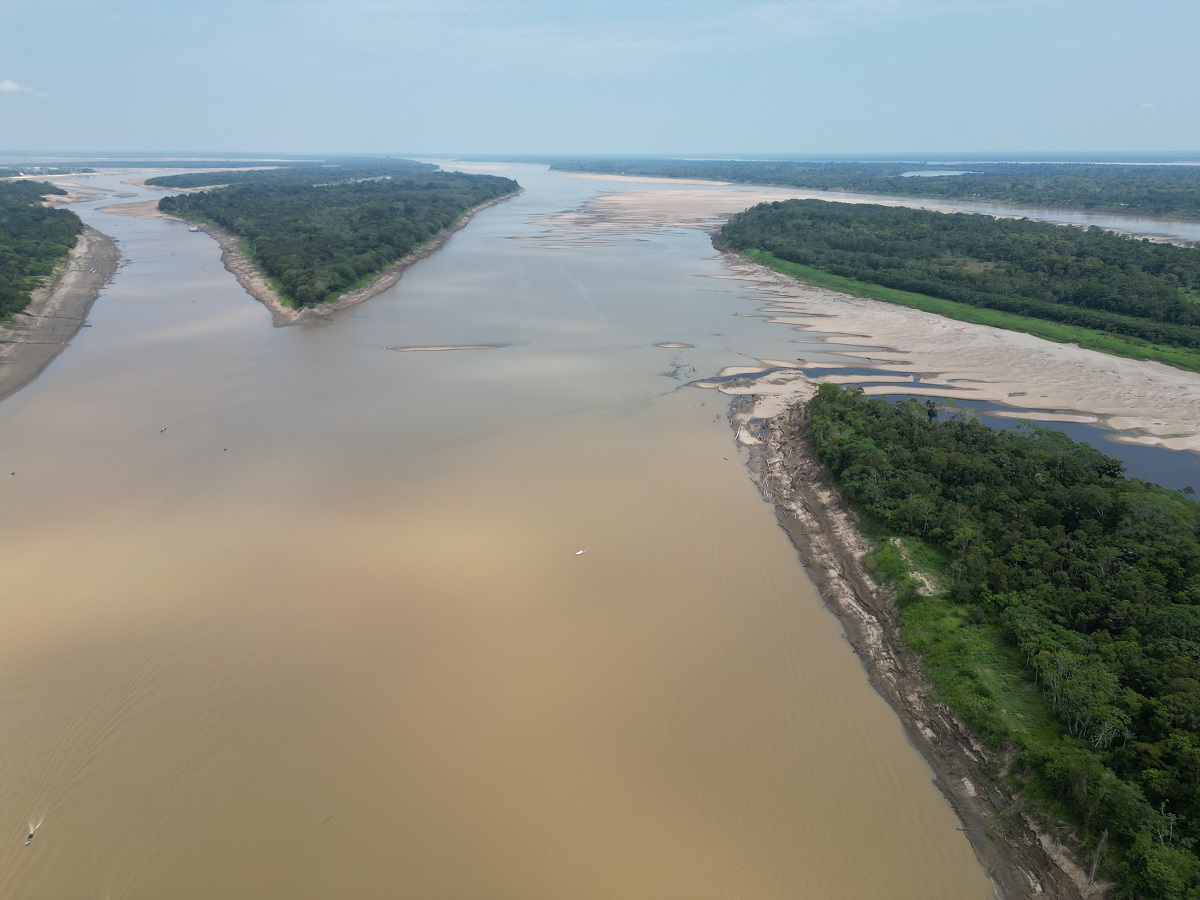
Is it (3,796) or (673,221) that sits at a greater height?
(673,221)

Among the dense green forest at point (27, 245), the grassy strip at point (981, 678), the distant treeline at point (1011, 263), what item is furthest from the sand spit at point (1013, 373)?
the dense green forest at point (27, 245)

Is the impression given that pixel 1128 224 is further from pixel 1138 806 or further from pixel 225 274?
pixel 225 274

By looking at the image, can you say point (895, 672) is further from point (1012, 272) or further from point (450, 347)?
point (1012, 272)

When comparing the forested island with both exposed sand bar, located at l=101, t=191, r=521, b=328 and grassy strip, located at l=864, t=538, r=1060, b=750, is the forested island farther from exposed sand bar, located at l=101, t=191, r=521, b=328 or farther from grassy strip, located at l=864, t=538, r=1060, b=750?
exposed sand bar, located at l=101, t=191, r=521, b=328

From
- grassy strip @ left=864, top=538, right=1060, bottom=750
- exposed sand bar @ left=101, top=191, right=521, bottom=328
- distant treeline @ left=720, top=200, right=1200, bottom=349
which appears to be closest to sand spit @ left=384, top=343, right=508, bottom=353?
exposed sand bar @ left=101, top=191, right=521, bottom=328

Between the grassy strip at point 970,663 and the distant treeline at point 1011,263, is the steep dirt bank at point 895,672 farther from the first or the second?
the distant treeline at point 1011,263

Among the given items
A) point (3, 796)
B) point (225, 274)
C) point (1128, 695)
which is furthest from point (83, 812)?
point (225, 274)

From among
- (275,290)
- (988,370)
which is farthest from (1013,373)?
(275,290)
